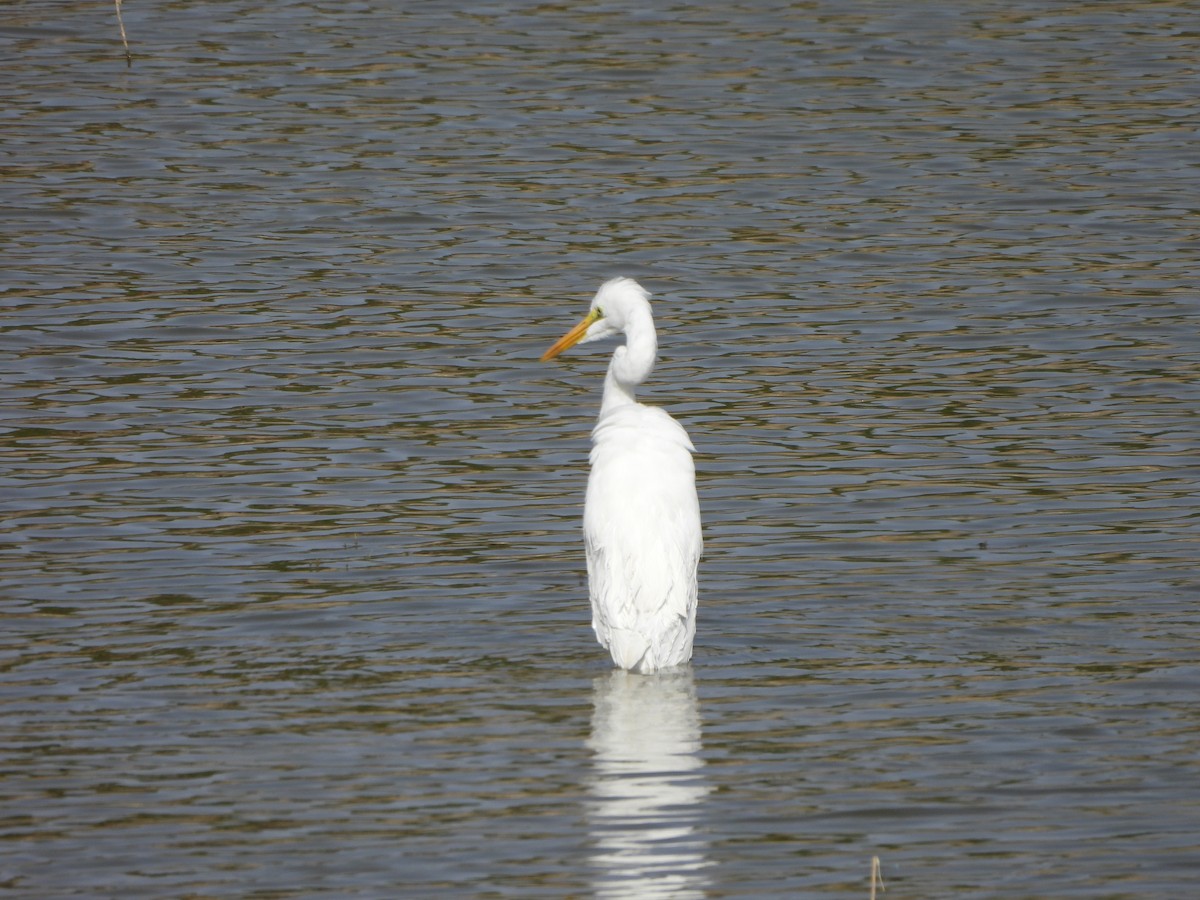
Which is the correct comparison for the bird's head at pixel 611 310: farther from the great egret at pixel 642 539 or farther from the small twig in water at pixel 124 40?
the small twig in water at pixel 124 40

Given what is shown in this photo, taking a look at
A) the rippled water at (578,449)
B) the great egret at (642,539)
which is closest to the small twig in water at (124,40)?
the rippled water at (578,449)

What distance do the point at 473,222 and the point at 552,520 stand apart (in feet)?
20.2

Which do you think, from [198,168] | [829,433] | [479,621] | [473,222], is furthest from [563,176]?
[479,621]

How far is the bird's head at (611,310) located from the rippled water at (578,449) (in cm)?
86

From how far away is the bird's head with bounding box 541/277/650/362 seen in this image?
10.7m

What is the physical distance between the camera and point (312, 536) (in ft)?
35.4

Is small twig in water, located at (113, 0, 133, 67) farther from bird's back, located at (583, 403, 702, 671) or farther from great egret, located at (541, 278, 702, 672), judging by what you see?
bird's back, located at (583, 403, 702, 671)

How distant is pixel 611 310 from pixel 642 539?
1953 mm

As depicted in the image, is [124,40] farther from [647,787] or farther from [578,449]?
[647,787]

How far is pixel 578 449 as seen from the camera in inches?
484

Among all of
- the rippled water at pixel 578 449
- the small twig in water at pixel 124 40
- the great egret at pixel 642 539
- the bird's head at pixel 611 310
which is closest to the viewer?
the rippled water at pixel 578 449

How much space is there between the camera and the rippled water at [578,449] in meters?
7.58

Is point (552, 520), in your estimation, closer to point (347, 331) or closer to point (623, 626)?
Result: point (623, 626)

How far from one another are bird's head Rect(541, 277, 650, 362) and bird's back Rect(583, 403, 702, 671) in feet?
3.24
